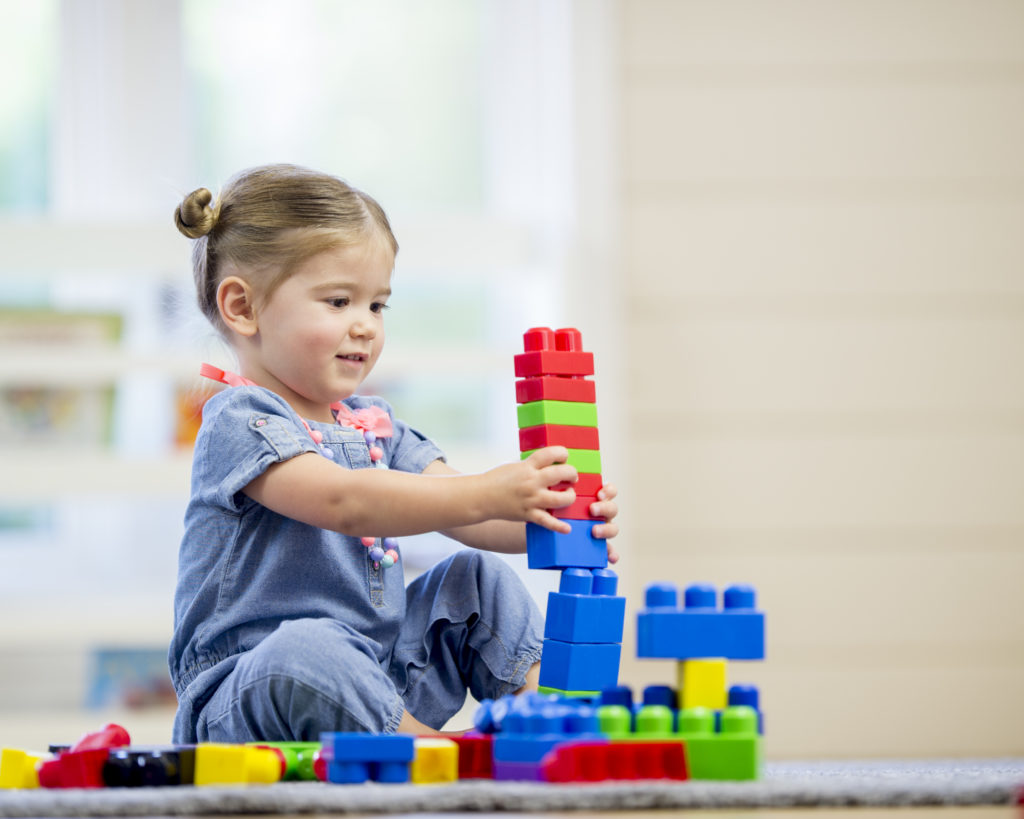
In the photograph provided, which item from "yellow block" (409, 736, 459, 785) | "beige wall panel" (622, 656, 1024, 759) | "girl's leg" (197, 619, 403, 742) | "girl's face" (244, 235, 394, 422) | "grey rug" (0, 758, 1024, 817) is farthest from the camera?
"beige wall panel" (622, 656, 1024, 759)

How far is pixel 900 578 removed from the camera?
77.5 inches

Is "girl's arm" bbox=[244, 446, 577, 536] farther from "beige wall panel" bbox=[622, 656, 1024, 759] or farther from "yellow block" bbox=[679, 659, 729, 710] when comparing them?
"beige wall panel" bbox=[622, 656, 1024, 759]

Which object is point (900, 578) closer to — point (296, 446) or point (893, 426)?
point (893, 426)

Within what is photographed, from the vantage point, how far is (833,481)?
77.8 inches

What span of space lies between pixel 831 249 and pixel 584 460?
121 cm

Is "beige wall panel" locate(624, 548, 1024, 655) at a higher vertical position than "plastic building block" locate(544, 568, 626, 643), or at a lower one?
higher

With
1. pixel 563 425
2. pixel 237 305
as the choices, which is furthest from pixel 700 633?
pixel 237 305

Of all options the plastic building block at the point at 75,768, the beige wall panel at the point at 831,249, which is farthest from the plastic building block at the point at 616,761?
the beige wall panel at the point at 831,249

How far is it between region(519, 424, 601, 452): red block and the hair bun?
41 centimetres

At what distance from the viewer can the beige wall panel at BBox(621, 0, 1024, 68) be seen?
2008mm

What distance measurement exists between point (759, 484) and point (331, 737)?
1.32 metres

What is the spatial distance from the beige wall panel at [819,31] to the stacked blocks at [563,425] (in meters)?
1.20

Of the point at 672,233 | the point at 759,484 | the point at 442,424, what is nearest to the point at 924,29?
the point at 672,233

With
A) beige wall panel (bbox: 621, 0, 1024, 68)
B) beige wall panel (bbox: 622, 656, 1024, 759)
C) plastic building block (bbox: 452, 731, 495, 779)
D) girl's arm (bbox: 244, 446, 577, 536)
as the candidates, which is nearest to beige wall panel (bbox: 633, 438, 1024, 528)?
beige wall panel (bbox: 622, 656, 1024, 759)
